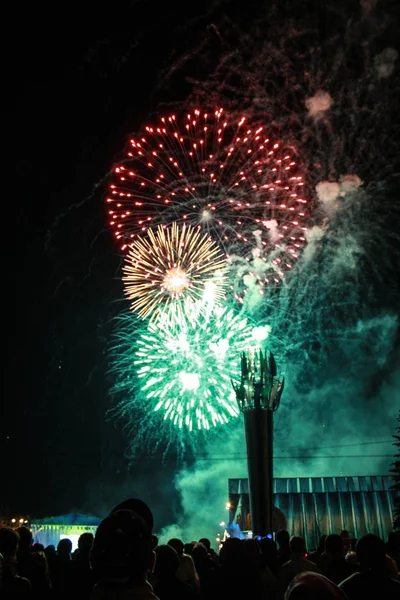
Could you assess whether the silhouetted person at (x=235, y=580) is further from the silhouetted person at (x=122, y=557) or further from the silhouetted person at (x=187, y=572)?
the silhouetted person at (x=122, y=557)

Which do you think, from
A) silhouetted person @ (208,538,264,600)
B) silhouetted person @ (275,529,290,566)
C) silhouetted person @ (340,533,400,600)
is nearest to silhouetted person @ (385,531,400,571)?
silhouetted person @ (275,529,290,566)

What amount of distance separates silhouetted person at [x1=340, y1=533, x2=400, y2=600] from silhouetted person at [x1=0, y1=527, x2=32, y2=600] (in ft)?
10.00

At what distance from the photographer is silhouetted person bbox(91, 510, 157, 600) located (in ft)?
9.70

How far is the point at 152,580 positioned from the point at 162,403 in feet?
75.8

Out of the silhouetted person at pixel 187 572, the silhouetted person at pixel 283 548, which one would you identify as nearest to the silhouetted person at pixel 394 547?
the silhouetted person at pixel 283 548

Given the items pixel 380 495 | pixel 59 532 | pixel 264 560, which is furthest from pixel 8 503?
pixel 264 560

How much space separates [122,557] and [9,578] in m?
2.75

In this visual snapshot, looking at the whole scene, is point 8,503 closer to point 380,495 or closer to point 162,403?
point 162,403

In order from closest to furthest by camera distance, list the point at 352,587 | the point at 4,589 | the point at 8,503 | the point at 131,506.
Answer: the point at 131,506, the point at 352,587, the point at 4,589, the point at 8,503

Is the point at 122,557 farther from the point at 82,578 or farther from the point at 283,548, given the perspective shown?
the point at 283,548

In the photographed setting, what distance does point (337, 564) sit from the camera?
21.1 feet

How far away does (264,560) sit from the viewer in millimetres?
7770

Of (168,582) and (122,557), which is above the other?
(122,557)

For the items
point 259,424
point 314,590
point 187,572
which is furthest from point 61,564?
point 259,424
